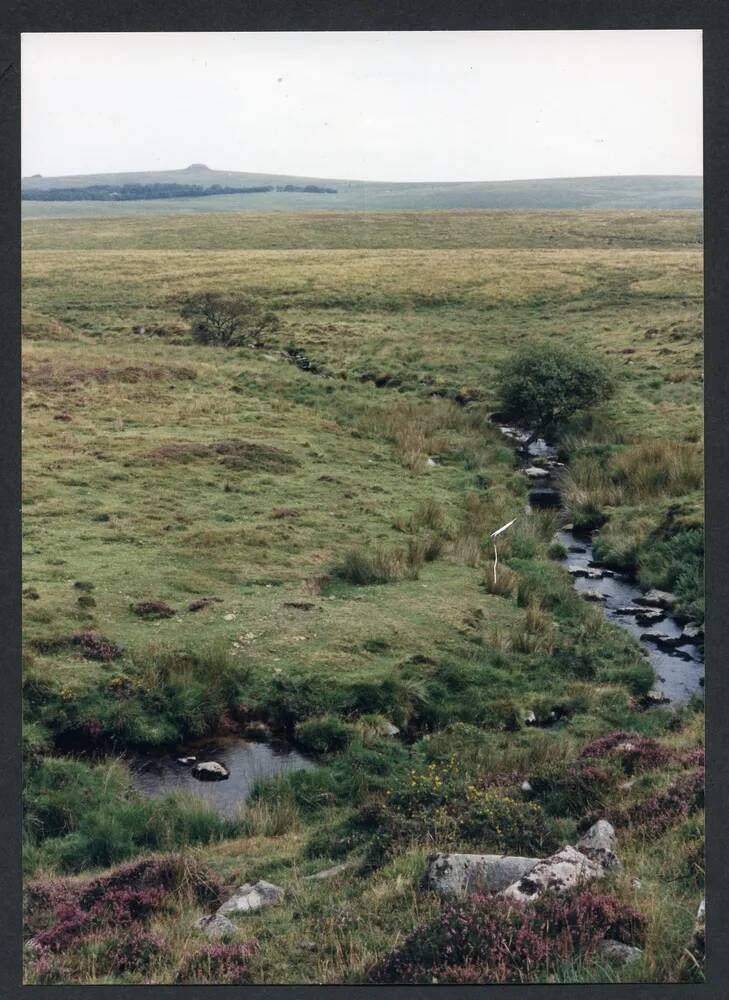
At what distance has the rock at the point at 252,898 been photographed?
9.14 metres

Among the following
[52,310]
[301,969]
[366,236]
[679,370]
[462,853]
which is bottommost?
[301,969]

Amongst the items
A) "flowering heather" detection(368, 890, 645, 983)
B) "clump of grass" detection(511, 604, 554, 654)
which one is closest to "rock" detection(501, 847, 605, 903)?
"flowering heather" detection(368, 890, 645, 983)

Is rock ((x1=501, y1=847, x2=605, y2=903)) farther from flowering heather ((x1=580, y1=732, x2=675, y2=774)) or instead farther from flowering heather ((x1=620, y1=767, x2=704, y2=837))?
flowering heather ((x1=580, y1=732, x2=675, y2=774))

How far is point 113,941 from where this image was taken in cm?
864

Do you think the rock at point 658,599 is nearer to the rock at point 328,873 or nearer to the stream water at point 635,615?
the stream water at point 635,615

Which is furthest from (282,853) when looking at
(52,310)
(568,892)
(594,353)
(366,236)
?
(366,236)

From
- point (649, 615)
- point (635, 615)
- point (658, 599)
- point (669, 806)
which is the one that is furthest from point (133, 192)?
point (669, 806)

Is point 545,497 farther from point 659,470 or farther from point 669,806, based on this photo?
point 669,806

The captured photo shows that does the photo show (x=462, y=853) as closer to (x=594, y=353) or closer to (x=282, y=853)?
(x=282, y=853)

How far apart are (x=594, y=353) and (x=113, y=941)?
2524cm

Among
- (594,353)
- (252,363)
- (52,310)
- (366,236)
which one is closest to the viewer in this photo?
(594,353)

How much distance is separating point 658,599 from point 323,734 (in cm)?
756

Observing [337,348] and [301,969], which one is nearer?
[301,969]

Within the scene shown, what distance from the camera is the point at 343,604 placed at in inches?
659
